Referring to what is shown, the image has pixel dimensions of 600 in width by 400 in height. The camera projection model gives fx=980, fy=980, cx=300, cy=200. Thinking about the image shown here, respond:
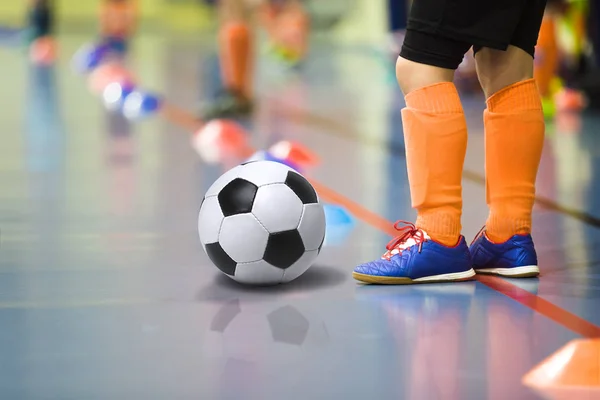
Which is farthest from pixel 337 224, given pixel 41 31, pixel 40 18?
pixel 41 31

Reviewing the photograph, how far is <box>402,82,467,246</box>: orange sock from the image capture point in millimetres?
2494

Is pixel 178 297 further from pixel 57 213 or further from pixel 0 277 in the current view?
pixel 57 213

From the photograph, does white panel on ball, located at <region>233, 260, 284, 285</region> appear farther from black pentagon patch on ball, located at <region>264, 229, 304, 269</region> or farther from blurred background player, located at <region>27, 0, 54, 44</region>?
blurred background player, located at <region>27, 0, 54, 44</region>

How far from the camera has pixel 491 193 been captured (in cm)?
268

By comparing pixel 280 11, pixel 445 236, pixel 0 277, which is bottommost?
pixel 0 277

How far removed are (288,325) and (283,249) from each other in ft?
1.18

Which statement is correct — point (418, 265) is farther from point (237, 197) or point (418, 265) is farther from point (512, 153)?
point (237, 197)

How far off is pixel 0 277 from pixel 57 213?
0.83 metres

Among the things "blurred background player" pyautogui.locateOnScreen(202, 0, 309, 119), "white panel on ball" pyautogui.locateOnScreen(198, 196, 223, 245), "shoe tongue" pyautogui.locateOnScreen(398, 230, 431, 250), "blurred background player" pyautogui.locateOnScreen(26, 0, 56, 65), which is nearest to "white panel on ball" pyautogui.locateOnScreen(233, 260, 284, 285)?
"white panel on ball" pyautogui.locateOnScreen(198, 196, 223, 245)

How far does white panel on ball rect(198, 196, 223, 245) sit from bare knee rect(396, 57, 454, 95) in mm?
591

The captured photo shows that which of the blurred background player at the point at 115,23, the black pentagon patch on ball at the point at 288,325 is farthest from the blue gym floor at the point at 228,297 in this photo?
the blurred background player at the point at 115,23

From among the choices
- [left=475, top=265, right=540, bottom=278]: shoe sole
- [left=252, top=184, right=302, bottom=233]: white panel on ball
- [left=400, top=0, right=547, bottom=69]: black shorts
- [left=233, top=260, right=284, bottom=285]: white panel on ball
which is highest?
[left=400, top=0, right=547, bottom=69]: black shorts

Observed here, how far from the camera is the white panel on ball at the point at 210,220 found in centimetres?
257

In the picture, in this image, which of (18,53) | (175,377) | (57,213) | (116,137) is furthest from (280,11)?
(175,377)
